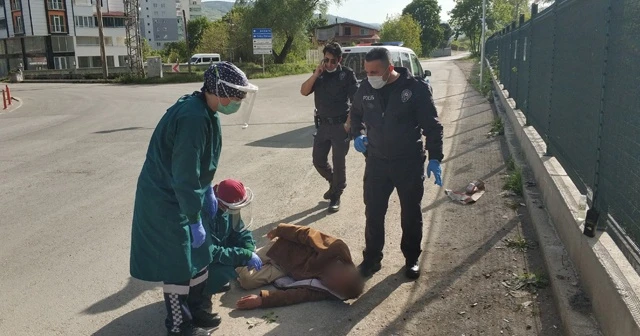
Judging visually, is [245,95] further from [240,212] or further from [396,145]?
[396,145]

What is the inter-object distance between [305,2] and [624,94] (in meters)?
53.7

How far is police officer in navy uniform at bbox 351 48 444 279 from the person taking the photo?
4406 millimetres

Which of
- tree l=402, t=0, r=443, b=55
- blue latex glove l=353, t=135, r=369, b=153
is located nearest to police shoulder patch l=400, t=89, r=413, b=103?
blue latex glove l=353, t=135, r=369, b=153

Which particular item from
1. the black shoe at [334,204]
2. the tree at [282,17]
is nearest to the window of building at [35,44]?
the tree at [282,17]

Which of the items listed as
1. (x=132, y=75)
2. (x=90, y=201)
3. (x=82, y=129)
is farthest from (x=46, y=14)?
(x=90, y=201)

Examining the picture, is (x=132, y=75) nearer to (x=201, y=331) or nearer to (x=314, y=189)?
(x=314, y=189)

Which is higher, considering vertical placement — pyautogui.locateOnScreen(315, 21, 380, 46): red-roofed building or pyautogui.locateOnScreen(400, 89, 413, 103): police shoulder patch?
pyautogui.locateOnScreen(315, 21, 380, 46): red-roofed building

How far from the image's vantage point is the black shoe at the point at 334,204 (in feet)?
21.3

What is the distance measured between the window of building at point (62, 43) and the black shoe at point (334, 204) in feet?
239

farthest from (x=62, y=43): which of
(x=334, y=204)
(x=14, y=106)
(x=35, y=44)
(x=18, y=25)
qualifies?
(x=334, y=204)

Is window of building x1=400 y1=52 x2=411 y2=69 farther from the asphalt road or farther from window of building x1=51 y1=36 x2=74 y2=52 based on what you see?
window of building x1=51 y1=36 x2=74 y2=52

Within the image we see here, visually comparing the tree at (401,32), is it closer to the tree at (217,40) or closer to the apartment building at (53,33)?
the tree at (217,40)

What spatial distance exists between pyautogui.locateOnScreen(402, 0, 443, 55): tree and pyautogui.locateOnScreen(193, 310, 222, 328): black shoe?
4682 inches

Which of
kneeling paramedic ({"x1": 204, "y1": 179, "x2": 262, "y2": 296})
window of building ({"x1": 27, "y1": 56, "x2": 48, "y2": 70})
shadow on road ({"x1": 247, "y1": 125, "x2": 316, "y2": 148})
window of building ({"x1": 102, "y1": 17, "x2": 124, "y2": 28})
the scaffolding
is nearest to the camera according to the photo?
kneeling paramedic ({"x1": 204, "y1": 179, "x2": 262, "y2": 296})
